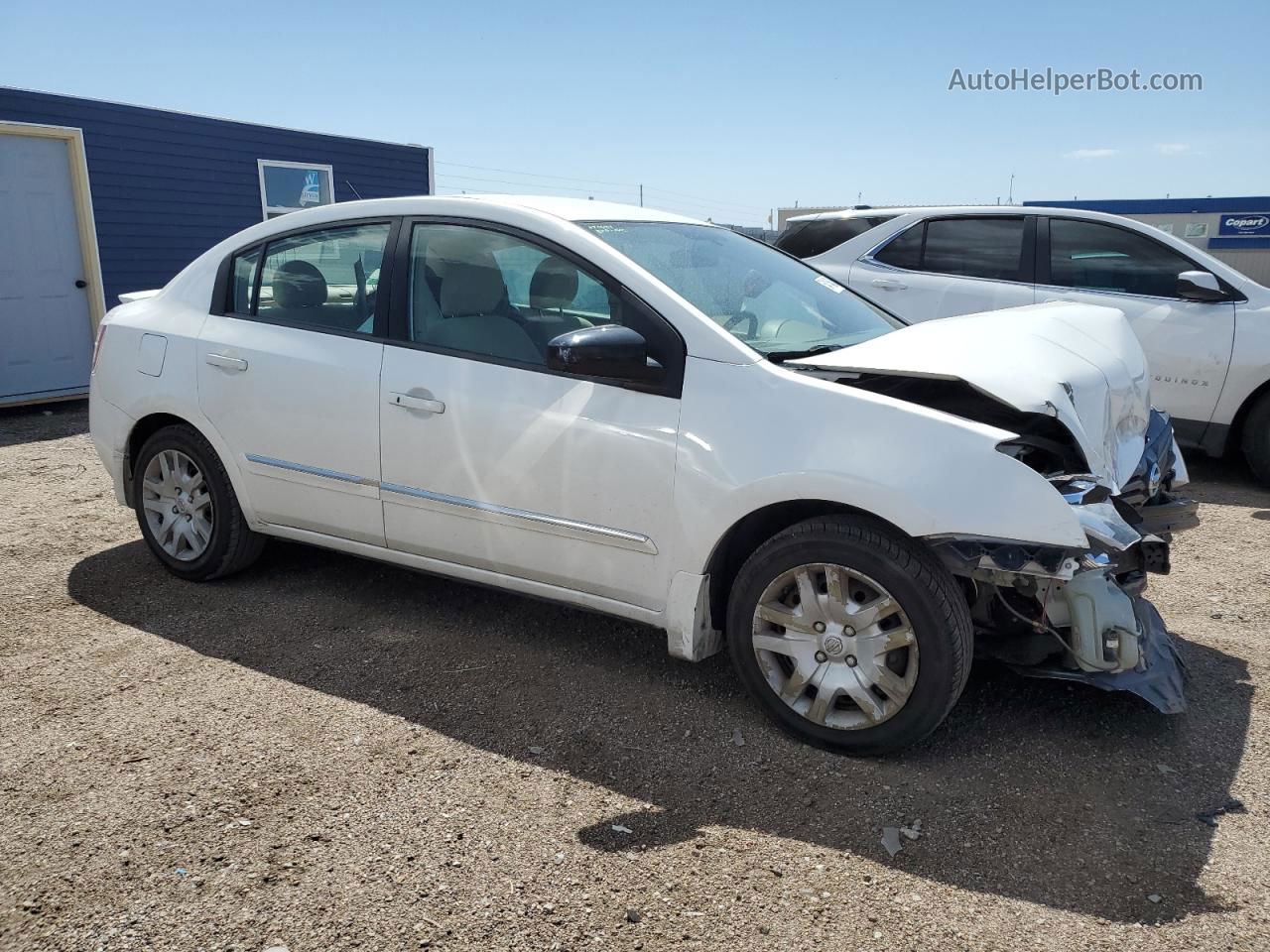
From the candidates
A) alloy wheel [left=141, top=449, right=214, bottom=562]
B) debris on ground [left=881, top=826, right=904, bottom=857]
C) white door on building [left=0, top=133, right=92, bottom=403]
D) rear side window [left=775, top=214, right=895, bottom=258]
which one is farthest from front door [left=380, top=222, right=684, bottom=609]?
white door on building [left=0, top=133, right=92, bottom=403]

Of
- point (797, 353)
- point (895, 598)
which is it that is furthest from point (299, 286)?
point (895, 598)

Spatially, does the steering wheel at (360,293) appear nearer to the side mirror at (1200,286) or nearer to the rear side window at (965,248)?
the rear side window at (965,248)

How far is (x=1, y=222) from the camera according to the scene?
31.8ft

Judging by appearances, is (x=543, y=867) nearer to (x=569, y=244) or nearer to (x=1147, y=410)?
(x=569, y=244)

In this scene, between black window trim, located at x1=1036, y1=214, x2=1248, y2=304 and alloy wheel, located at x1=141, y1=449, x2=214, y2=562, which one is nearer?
alloy wheel, located at x1=141, y1=449, x2=214, y2=562

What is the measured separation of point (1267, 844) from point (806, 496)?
1569mm

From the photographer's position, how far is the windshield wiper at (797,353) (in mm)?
3326

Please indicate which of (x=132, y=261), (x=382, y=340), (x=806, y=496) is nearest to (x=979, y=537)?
(x=806, y=496)

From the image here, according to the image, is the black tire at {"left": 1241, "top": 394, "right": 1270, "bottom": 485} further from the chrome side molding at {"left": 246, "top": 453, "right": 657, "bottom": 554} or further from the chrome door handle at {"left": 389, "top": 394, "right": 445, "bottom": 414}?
the chrome door handle at {"left": 389, "top": 394, "right": 445, "bottom": 414}

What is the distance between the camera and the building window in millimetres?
12859

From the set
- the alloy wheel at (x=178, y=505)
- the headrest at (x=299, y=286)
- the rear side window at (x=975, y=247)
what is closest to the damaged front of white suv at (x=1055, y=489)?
the headrest at (x=299, y=286)

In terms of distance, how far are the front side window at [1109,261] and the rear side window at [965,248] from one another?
0.26 m

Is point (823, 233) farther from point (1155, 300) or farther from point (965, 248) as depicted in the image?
point (1155, 300)

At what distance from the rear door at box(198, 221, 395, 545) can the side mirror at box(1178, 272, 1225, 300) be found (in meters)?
5.27
